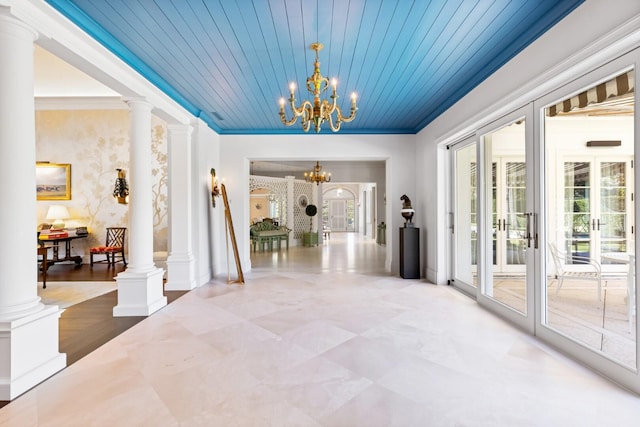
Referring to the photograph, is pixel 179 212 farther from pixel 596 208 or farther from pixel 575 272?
pixel 596 208

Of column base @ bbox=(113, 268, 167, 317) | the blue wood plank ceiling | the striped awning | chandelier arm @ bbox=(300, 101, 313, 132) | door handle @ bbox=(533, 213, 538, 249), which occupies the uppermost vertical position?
the blue wood plank ceiling

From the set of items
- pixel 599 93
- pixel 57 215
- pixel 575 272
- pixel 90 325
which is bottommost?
pixel 90 325

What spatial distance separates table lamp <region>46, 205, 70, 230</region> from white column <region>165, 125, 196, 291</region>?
3.64 m

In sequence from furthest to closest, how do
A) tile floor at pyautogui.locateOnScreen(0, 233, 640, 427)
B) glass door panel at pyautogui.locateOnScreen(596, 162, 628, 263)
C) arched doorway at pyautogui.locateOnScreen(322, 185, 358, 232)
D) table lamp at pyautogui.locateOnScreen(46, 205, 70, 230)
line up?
1. arched doorway at pyautogui.locateOnScreen(322, 185, 358, 232)
2. table lamp at pyautogui.locateOnScreen(46, 205, 70, 230)
3. glass door panel at pyautogui.locateOnScreen(596, 162, 628, 263)
4. tile floor at pyautogui.locateOnScreen(0, 233, 640, 427)

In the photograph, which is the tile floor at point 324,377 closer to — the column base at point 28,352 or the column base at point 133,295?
the column base at point 28,352

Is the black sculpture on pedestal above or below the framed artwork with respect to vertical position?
below

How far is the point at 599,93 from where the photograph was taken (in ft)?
8.26

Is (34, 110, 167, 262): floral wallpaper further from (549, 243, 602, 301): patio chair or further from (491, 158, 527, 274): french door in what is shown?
(549, 243, 602, 301): patio chair

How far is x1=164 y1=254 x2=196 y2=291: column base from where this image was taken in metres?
4.94

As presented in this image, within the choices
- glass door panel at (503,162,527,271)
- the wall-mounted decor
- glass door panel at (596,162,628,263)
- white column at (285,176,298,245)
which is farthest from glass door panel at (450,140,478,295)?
the wall-mounted decor

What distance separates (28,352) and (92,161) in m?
6.22

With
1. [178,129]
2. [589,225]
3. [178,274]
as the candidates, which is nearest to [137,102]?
[178,129]

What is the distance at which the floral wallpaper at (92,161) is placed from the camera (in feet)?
23.1

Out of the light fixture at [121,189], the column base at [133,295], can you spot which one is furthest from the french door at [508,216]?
the light fixture at [121,189]
